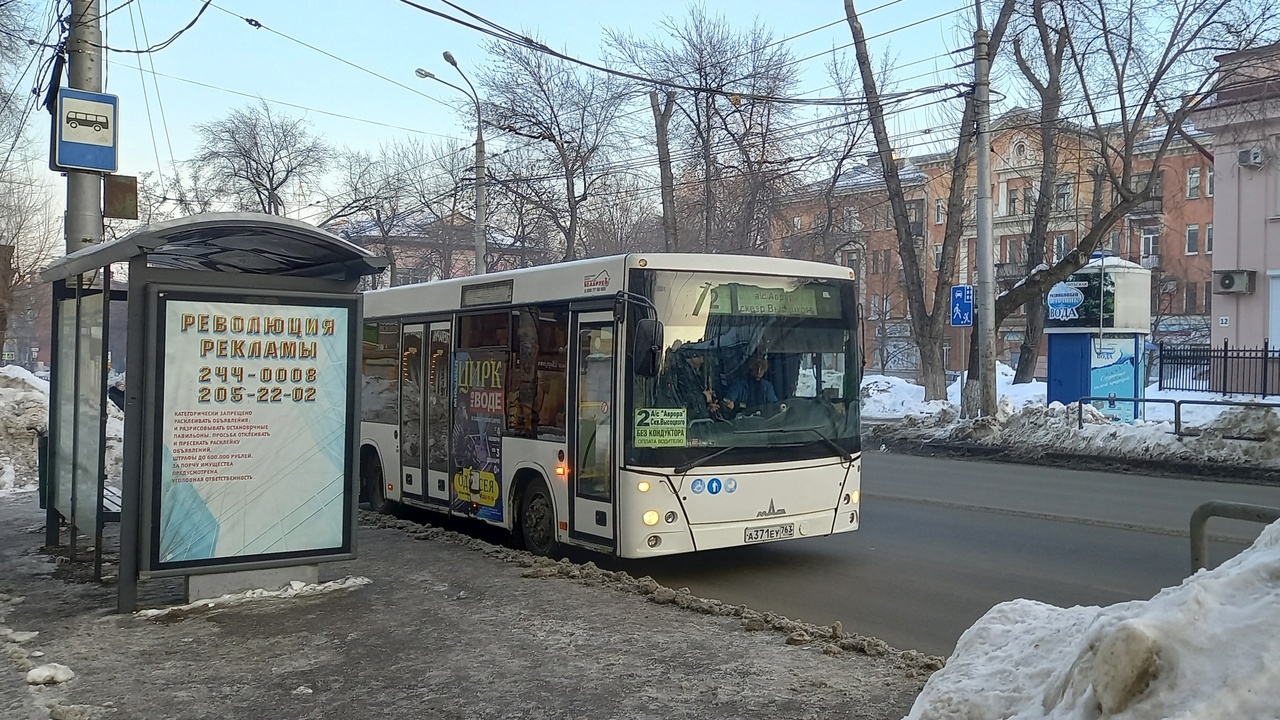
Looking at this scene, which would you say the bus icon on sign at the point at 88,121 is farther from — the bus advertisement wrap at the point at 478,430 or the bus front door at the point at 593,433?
the bus front door at the point at 593,433

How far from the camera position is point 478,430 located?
36.6 feet

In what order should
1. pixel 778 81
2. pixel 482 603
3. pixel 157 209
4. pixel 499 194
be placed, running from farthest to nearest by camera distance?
pixel 157 209
pixel 499 194
pixel 778 81
pixel 482 603

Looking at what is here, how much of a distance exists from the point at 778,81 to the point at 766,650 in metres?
25.5

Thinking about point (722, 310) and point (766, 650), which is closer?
point (766, 650)

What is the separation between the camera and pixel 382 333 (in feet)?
44.2

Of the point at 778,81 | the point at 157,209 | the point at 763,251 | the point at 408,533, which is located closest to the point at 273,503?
the point at 408,533

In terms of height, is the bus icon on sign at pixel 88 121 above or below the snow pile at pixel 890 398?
above

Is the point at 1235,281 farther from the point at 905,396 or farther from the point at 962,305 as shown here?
the point at 962,305

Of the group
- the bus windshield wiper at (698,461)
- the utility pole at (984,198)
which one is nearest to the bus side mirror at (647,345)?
the bus windshield wiper at (698,461)

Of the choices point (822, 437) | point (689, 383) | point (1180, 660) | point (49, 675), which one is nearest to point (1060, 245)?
point (822, 437)

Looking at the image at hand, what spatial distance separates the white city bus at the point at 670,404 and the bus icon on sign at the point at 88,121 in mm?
4483

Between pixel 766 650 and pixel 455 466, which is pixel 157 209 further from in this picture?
pixel 766 650

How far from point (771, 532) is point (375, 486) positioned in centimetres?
610

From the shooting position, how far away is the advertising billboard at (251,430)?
7555 mm
